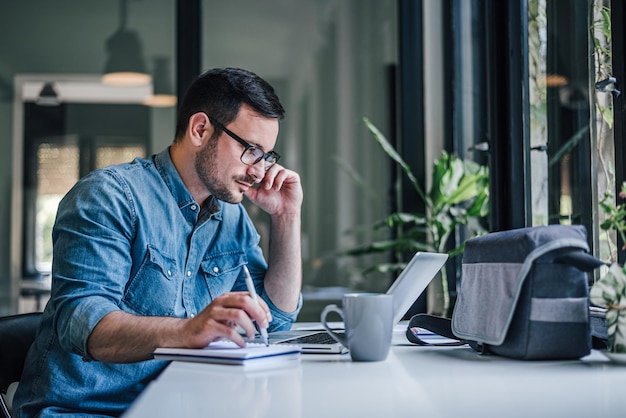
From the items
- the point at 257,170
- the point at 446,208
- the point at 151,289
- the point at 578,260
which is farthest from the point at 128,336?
the point at 446,208

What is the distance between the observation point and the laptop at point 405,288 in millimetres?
1451

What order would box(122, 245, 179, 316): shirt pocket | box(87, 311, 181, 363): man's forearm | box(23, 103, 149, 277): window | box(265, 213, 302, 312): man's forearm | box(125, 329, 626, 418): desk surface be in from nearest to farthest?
box(125, 329, 626, 418): desk surface < box(87, 311, 181, 363): man's forearm < box(122, 245, 179, 316): shirt pocket < box(265, 213, 302, 312): man's forearm < box(23, 103, 149, 277): window

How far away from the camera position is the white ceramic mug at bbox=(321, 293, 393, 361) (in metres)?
1.28

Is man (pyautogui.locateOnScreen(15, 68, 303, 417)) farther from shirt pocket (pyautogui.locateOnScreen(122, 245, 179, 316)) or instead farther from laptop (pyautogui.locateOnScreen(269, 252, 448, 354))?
laptop (pyautogui.locateOnScreen(269, 252, 448, 354))

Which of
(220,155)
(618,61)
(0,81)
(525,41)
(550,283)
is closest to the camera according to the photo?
(550,283)

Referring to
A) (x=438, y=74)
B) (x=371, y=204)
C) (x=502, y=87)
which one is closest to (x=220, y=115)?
(x=502, y=87)

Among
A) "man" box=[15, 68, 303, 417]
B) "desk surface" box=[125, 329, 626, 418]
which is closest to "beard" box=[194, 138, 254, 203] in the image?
"man" box=[15, 68, 303, 417]

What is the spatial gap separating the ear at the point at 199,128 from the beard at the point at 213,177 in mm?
19

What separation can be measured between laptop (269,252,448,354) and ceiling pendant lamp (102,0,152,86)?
283 centimetres

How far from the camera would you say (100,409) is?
1.59m

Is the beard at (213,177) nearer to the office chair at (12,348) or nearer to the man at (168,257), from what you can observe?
the man at (168,257)

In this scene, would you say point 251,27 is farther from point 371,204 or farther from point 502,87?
point 502,87

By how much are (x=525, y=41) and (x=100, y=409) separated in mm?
1696

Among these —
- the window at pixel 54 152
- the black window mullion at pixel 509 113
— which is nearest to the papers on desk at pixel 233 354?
the black window mullion at pixel 509 113
